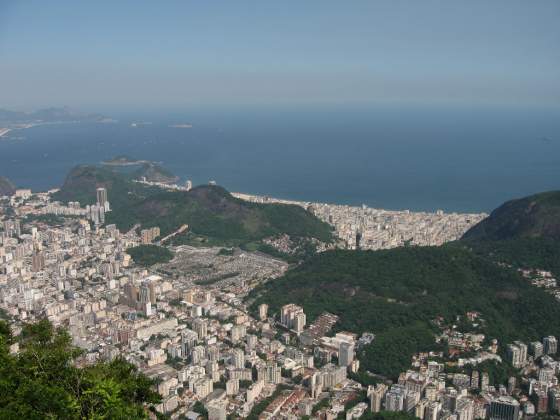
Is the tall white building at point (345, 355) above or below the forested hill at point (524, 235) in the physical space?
below

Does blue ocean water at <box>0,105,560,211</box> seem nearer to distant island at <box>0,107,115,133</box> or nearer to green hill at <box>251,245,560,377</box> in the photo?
distant island at <box>0,107,115,133</box>

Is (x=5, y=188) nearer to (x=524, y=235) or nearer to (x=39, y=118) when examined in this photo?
(x=524, y=235)

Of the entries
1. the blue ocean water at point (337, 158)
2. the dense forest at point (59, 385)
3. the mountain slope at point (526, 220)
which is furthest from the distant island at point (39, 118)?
the dense forest at point (59, 385)

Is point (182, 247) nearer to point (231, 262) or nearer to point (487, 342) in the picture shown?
point (231, 262)

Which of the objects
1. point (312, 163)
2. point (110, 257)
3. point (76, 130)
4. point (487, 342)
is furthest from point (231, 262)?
point (76, 130)

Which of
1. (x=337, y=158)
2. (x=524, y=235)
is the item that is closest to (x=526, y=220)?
(x=524, y=235)

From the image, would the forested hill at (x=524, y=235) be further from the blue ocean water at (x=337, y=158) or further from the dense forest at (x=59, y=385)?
the dense forest at (x=59, y=385)
